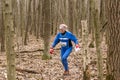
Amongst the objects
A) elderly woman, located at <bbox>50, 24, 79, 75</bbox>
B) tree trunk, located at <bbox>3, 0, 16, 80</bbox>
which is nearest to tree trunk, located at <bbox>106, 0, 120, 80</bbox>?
tree trunk, located at <bbox>3, 0, 16, 80</bbox>

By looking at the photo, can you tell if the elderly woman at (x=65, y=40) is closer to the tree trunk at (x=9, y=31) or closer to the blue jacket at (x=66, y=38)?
the blue jacket at (x=66, y=38)

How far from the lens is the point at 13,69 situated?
401 cm

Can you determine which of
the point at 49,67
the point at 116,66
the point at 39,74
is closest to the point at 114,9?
the point at 116,66

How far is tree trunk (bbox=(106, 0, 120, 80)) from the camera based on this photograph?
6.08 meters

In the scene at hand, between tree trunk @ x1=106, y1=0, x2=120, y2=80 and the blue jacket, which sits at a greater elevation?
tree trunk @ x1=106, y1=0, x2=120, y2=80

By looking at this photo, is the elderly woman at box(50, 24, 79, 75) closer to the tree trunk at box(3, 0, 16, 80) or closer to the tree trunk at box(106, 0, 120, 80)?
the tree trunk at box(106, 0, 120, 80)

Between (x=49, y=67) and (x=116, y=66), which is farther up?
(x=116, y=66)

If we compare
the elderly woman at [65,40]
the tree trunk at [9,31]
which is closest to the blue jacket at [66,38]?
the elderly woman at [65,40]

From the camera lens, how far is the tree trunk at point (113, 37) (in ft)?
20.0

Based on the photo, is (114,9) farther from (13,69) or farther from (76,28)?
(76,28)

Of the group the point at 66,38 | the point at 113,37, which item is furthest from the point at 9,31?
the point at 66,38

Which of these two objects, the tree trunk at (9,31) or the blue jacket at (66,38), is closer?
the tree trunk at (9,31)

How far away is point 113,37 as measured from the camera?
20.2 feet

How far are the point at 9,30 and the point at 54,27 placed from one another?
2760cm
